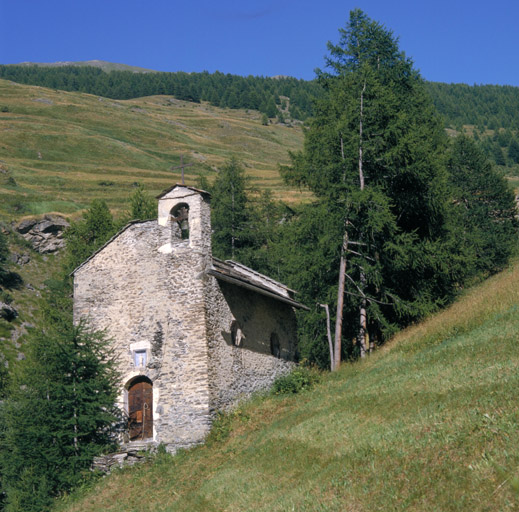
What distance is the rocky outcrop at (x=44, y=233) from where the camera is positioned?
50.2m

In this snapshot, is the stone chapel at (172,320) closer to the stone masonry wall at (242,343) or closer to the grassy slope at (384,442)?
the stone masonry wall at (242,343)

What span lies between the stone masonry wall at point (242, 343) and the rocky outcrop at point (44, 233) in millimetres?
31197

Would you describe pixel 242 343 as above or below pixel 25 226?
below

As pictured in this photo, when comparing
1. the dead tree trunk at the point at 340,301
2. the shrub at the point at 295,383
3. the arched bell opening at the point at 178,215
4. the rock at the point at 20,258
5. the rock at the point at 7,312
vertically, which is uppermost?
the arched bell opening at the point at 178,215

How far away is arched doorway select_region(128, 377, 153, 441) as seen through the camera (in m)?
19.7

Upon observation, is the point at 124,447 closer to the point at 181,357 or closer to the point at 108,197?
the point at 181,357

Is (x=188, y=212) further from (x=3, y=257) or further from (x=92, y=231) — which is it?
(x=3, y=257)

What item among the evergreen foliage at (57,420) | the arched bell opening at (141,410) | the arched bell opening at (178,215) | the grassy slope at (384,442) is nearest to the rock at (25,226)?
the evergreen foliage at (57,420)

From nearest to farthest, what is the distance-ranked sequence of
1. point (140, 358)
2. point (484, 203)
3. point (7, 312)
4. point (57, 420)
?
point (57, 420) → point (140, 358) → point (484, 203) → point (7, 312)

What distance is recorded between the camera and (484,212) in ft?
112

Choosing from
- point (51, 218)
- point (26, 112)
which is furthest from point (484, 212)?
point (26, 112)

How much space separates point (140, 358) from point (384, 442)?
35.9 ft

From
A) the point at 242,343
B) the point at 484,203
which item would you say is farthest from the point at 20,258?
the point at 484,203

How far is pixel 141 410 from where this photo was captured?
65.1 ft
